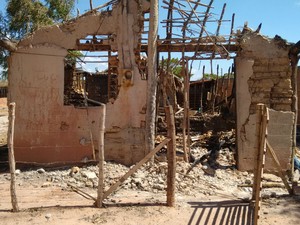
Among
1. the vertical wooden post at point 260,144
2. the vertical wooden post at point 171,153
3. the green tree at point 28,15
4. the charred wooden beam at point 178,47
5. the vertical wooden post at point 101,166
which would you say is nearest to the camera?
the vertical wooden post at point 260,144

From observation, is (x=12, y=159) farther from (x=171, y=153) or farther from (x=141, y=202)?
(x=171, y=153)

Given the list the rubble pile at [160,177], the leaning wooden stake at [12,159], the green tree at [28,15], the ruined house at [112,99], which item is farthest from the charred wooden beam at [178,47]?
the green tree at [28,15]

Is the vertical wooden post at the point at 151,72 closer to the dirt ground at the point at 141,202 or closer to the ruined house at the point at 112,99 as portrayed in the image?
the ruined house at the point at 112,99

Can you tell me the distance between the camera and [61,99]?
766cm

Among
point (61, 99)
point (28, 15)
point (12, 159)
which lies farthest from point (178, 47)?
point (28, 15)

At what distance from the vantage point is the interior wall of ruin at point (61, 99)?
760 centimetres

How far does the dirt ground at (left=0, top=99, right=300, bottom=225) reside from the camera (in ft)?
16.0

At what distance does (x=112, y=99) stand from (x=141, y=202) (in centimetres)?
281

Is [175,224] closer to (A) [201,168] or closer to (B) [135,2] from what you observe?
(A) [201,168]

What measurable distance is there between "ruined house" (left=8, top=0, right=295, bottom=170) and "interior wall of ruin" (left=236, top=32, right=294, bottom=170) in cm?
2

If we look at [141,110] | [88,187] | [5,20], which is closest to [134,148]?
[141,110]

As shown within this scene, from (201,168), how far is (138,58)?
2.85m

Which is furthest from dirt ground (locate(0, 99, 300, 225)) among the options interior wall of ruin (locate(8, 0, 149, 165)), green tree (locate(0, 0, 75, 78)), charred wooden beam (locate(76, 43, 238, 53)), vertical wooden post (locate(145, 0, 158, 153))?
green tree (locate(0, 0, 75, 78))

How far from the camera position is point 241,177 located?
7414mm
